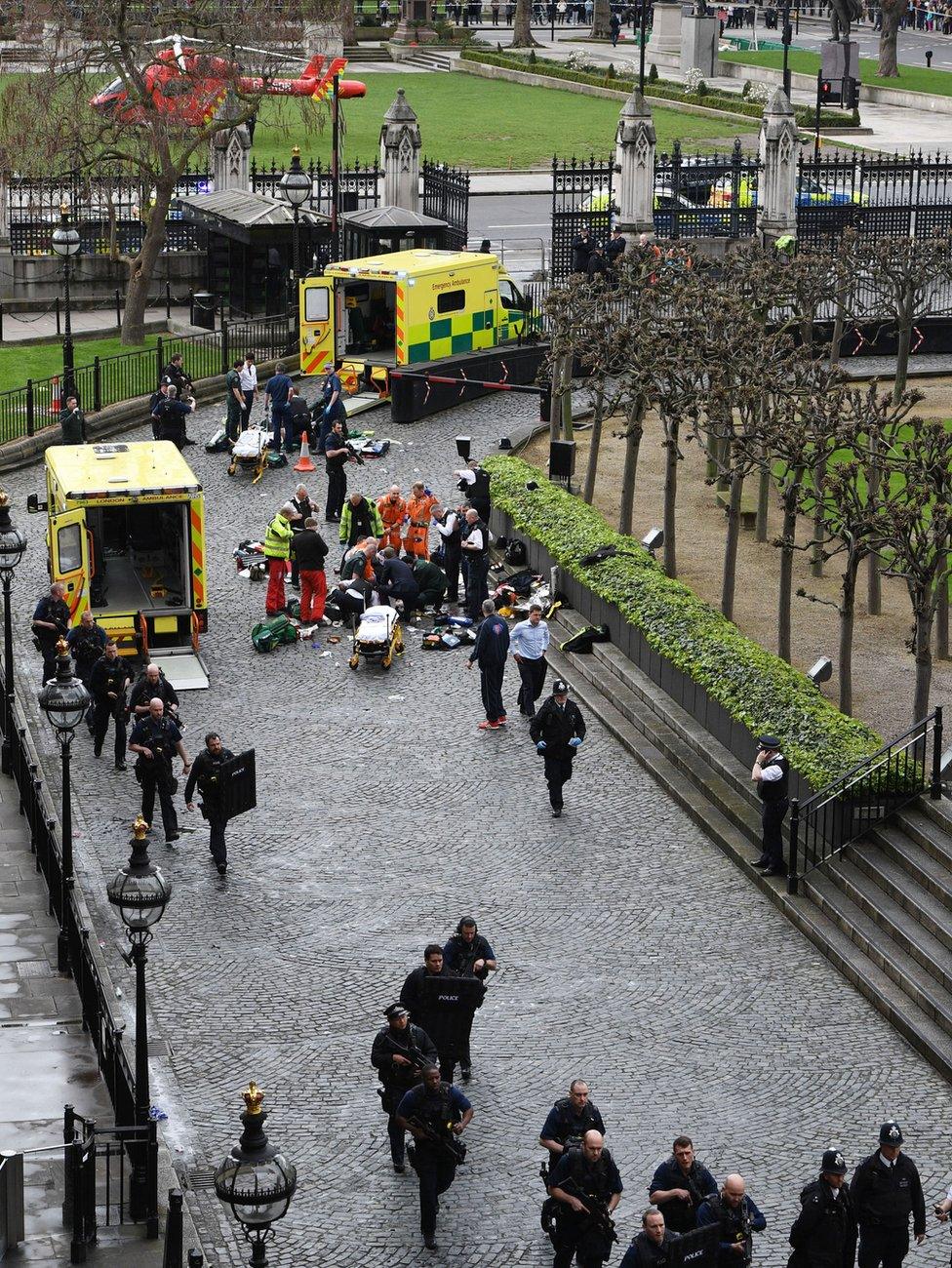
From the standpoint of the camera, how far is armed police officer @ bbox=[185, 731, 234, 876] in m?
20.5

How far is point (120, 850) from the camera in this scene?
21188mm

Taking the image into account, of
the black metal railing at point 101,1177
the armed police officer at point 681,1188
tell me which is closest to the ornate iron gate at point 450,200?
the black metal railing at point 101,1177

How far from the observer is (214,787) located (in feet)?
67.1

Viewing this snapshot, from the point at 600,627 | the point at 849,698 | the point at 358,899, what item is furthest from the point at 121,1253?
the point at 600,627

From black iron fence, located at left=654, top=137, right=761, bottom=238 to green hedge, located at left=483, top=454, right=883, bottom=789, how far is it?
47.2 feet

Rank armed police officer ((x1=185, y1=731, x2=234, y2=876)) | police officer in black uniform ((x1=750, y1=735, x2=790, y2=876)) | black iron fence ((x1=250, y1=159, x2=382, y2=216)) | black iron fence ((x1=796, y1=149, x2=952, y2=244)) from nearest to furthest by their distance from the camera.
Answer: police officer in black uniform ((x1=750, y1=735, x2=790, y2=876))
armed police officer ((x1=185, y1=731, x2=234, y2=876))
black iron fence ((x1=796, y1=149, x2=952, y2=244))
black iron fence ((x1=250, y1=159, x2=382, y2=216))

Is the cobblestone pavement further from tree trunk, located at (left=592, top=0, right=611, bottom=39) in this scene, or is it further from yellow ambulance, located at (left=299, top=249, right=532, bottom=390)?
tree trunk, located at (left=592, top=0, right=611, bottom=39)

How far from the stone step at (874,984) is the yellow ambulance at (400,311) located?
778 inches

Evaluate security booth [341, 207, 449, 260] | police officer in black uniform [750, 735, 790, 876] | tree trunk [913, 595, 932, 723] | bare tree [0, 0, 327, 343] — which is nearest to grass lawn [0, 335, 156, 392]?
bare tree [0, 0, 327, 343]

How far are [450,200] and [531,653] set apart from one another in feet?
77.9

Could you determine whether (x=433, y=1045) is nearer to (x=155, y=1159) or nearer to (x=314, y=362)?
(x=155, y=1159)

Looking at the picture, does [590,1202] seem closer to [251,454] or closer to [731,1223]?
[731,1223]

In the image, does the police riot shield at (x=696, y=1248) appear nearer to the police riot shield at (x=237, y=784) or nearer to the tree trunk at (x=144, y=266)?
the police riot shield at (x=237, y=784)

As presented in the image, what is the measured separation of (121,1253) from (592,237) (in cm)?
3276
